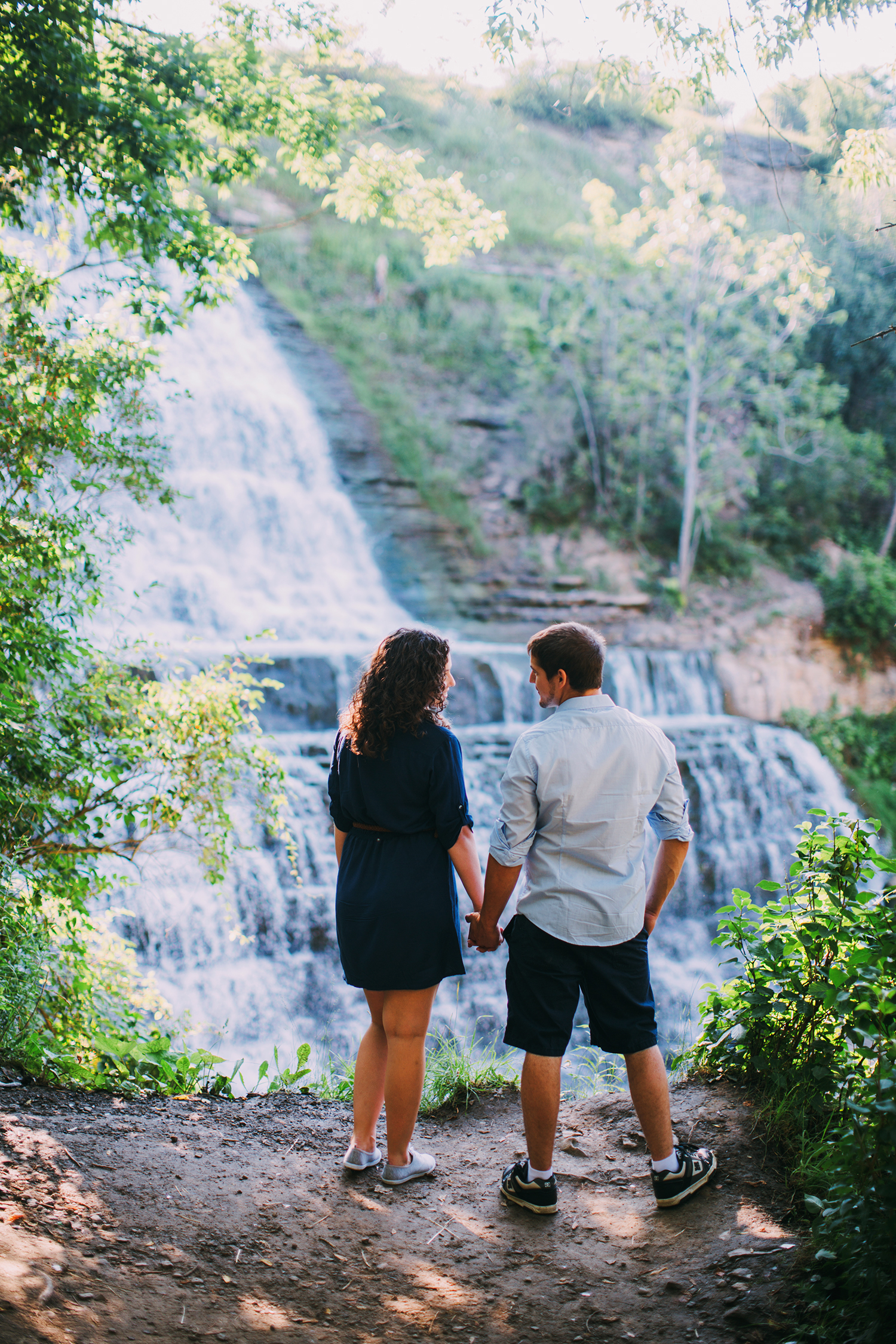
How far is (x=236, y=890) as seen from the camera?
676 centimetres

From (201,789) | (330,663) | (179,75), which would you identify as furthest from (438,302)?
(201,789)

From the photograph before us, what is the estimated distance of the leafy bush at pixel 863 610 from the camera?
14.3m

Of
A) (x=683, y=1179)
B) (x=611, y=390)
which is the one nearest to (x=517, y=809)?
(x=683, y=1179)

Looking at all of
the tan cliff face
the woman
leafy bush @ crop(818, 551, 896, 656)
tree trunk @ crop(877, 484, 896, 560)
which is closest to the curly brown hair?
the woman

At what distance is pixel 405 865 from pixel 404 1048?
57cm

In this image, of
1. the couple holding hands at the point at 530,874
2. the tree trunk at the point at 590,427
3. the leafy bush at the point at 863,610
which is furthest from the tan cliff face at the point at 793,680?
the couple holding hands at the point at 530,874

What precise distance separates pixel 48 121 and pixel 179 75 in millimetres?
867

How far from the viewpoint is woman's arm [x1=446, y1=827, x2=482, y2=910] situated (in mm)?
2516

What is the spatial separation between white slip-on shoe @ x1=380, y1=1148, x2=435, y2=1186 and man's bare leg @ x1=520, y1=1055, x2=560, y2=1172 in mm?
450

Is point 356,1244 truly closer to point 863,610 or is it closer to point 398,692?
point 398,692

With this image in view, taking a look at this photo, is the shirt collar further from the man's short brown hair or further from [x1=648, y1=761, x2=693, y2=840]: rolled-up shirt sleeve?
[x1=648, y1=761, x2=693, y2=840]: rolled-up shirt sleeve

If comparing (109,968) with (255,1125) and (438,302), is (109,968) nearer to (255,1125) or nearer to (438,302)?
(255,1125)

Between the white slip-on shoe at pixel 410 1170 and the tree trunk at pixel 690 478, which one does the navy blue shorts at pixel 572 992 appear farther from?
the tree trunk at pixel 690 478

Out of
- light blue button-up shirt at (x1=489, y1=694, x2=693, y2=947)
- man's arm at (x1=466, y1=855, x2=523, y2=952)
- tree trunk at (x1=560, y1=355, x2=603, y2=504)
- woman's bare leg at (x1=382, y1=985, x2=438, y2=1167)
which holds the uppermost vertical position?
tree trunk at (x1=560, y1=355, x2=603, y2=504)
